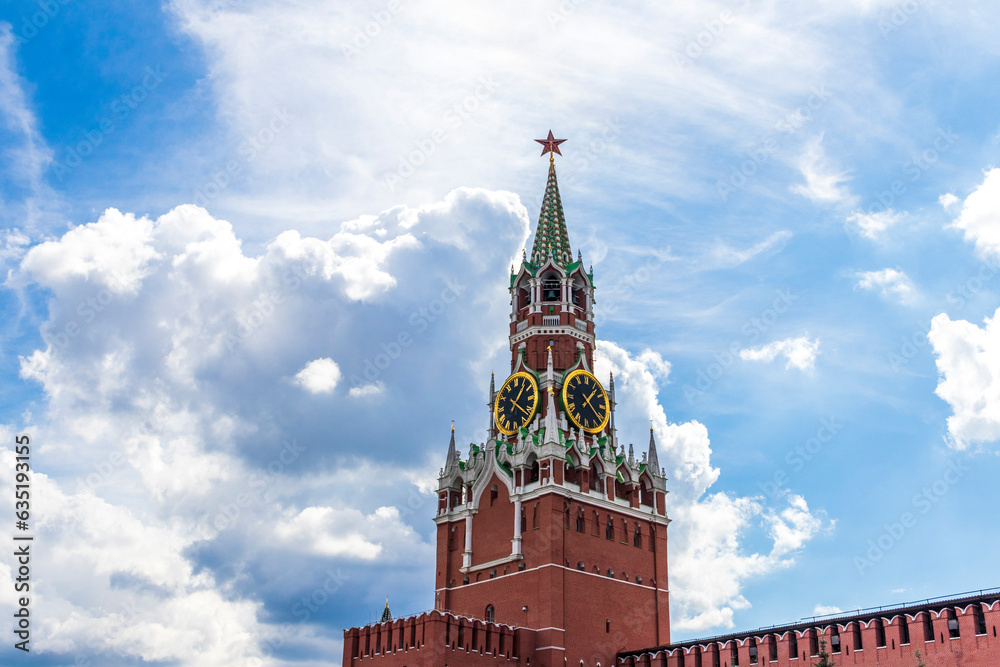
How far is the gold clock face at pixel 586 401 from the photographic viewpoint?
94.6m

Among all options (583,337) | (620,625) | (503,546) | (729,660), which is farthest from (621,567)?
(583,337)

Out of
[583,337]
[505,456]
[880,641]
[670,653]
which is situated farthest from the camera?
[583,337]

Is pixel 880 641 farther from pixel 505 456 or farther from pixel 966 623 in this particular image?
pixel 505 456

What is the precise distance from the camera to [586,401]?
96.1 m

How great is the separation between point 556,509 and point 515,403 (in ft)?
45.3

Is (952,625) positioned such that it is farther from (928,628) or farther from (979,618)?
(979,618)

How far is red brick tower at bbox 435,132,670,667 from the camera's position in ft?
276

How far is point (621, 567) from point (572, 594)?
7.39m

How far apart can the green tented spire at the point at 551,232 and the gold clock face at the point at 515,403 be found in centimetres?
1390

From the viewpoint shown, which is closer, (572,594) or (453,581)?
(572,594)

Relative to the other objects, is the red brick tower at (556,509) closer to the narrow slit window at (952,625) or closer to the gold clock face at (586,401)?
the gold clock face at (586,401)

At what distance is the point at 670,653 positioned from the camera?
79875 mm

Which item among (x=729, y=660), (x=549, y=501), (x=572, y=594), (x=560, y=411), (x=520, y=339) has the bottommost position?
(x=729, y=660)

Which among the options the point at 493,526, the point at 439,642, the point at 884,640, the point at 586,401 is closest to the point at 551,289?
the point at 586,401
